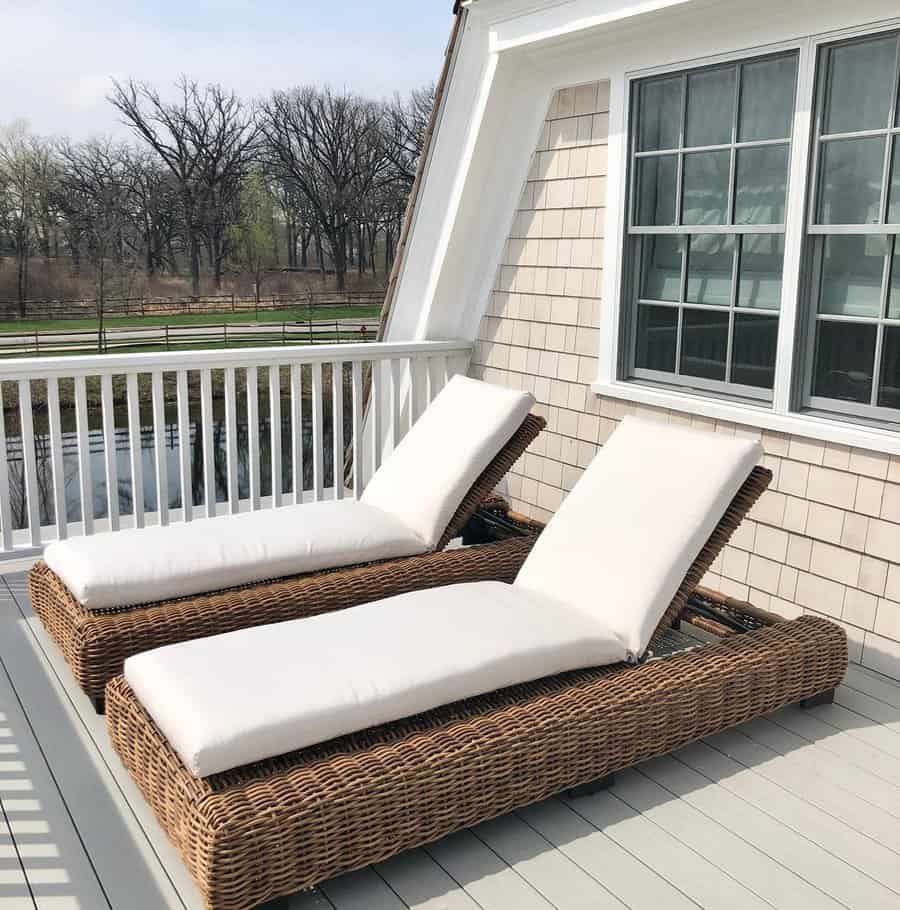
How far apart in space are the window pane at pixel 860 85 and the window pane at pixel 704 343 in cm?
97

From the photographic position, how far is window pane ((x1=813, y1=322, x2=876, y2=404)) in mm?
3795

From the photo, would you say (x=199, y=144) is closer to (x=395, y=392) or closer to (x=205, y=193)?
(x=205, y=193)

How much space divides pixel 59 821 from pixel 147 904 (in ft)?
1.69

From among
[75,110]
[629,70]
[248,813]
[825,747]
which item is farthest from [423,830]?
[75,110]

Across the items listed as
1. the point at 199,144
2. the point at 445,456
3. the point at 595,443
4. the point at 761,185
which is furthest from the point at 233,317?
the point at 761,185

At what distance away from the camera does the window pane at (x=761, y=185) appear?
4047 millimetres

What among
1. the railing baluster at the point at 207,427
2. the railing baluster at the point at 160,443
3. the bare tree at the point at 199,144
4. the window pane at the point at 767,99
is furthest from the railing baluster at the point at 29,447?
the bare tree at the point at 199,144

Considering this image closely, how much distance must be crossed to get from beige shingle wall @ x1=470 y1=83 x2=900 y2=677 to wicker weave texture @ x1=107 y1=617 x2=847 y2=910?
68 cm

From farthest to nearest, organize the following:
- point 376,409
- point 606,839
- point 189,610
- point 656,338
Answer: point 376,409, point 656,338, point 189,610, point 606,839

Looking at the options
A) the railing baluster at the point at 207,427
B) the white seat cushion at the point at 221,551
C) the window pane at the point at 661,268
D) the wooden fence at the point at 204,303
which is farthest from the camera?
the wooden fence at the point at 204,303

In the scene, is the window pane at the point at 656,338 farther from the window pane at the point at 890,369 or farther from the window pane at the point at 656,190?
the window pane at the point at 890,369

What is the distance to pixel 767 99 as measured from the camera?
13.3 ft

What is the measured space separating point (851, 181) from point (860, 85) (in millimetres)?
361

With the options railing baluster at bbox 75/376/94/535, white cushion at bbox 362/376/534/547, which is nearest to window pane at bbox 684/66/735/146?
white cushion at bbox 362/376/534/547
